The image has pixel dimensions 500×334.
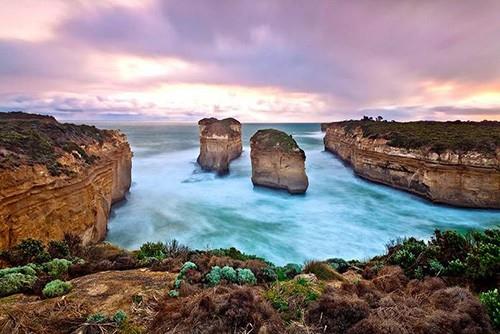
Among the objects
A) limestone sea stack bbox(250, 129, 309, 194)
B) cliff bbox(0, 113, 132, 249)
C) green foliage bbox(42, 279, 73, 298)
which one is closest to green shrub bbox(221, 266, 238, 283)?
green foliage bbox(42, 279, 73, 298)

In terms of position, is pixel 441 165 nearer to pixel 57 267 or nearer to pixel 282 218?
pixel 282 218

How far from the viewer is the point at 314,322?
428cm

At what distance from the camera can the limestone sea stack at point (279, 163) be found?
26.0 meters

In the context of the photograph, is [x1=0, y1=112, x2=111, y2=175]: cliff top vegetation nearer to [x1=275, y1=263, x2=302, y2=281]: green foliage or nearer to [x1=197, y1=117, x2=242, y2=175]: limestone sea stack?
[x1=275, y1=263, x2=302, y2=281]: green foliage

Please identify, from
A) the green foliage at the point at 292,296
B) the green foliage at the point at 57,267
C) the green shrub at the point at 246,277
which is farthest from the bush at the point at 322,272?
the green foliage at the point at 57,267

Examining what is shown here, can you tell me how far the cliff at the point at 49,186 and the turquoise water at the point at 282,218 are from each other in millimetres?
3646

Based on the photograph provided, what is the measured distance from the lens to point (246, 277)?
5992 millimetres

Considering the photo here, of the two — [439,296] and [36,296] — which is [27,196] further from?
[439,296]

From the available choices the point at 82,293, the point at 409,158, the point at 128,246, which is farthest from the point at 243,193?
the point at 82,293

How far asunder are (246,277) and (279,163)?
20.8 m

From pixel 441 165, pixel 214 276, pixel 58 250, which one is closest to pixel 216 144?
pixel 441 165

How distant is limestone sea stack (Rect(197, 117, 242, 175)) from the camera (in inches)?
1432

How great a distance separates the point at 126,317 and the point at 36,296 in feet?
7.24

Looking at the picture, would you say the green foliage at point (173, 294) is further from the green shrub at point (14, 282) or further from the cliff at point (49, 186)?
the cliff at point (49, 186)
